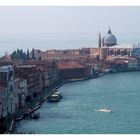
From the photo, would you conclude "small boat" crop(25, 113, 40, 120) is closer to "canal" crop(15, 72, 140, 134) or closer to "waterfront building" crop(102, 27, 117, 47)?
"canal" crop(15, 72, 140, 134)

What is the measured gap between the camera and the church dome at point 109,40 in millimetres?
22609

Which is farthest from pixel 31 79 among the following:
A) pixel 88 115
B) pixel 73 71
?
pixel 73 71

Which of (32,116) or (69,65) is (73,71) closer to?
(69,65)

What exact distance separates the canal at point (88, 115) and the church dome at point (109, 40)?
12.0 metres

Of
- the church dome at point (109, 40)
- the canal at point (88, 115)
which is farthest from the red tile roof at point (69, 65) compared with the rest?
the church dome at point (109, 40)

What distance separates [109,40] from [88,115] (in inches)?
605

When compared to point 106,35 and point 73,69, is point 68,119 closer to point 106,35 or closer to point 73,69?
point 73,69

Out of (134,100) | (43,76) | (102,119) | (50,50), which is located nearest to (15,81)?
(102,119)

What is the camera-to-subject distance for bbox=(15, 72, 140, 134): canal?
6.37m

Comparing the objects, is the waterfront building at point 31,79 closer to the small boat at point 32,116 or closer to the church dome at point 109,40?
the small boat at point 32,116

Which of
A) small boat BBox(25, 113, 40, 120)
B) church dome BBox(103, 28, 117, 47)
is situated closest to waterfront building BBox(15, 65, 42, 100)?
small boat BBox(25, 113, 40, 120)

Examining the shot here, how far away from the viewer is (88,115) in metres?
7.45

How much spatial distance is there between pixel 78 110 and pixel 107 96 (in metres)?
1.93

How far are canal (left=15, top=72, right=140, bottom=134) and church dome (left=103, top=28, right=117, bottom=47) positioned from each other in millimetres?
12046
